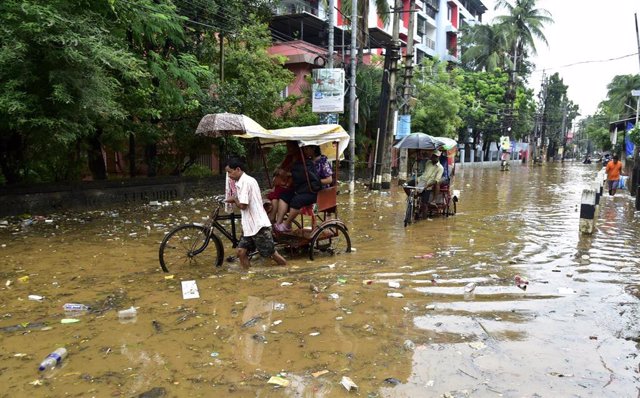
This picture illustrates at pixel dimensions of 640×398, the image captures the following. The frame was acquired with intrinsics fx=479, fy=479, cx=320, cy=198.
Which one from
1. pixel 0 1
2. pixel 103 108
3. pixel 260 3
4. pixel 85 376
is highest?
pixel 260 3

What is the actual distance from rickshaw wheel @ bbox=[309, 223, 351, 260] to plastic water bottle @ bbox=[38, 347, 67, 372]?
4.05 meters

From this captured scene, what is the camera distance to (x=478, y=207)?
571 inches

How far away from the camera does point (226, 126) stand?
687cm

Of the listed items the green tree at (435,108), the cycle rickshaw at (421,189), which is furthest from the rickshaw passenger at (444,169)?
the green tree at (435,108)

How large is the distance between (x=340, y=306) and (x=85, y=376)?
8.50 feet

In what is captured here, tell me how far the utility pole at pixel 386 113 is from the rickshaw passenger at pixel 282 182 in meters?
11.5

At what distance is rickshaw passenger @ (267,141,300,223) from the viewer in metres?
7.44

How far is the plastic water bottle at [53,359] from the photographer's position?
12.4ft

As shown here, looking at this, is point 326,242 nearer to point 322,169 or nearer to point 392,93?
point 322,169

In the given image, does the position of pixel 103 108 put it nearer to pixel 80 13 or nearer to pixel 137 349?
pixel 80 13

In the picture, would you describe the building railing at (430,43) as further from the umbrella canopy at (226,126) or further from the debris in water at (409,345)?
the debris in water at (409,345)

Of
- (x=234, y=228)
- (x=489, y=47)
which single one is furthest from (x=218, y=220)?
(x=489, y=47)

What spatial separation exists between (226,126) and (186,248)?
6.04ft

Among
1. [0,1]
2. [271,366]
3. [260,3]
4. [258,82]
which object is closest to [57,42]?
[0,1]
